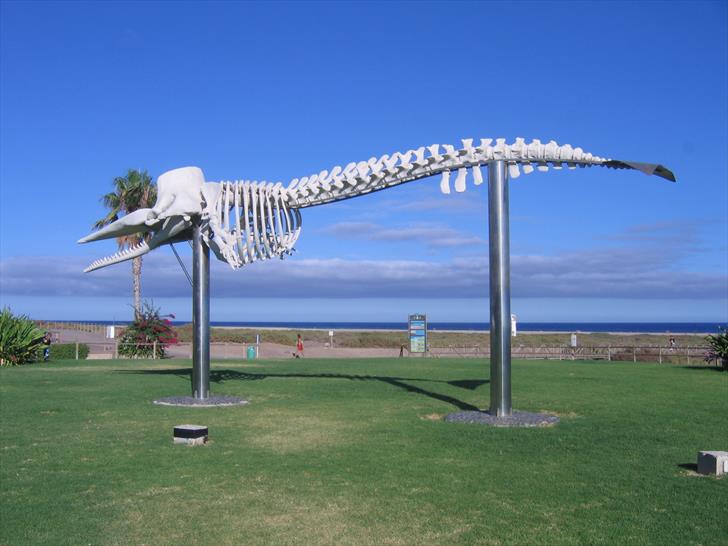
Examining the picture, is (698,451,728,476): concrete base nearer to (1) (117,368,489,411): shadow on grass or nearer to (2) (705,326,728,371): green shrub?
(1) (117,368,489,411): shadow on grass

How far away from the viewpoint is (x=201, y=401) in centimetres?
1500

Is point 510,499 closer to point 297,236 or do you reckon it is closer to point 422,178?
point 422,178

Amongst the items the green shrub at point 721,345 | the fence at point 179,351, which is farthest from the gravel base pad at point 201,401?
the green shrub at point 721,345

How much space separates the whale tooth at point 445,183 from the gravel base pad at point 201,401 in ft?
20.4

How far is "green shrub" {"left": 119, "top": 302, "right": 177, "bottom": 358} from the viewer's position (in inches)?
1262

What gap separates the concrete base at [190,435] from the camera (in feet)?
34.2

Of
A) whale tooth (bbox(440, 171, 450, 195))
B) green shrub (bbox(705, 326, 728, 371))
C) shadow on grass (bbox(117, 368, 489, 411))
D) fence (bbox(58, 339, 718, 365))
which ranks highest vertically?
whale tooth (bbox(440, 171, 450, 195))

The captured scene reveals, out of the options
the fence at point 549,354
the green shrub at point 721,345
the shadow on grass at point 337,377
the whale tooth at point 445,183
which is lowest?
the fence at point 549,354

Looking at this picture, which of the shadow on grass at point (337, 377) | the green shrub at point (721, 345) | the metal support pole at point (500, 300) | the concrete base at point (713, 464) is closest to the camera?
the concrete base at point (713, 464)

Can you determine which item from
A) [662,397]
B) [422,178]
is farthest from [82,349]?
[662,397]

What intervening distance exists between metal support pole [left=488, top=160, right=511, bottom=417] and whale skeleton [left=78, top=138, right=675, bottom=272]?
2.70 feet

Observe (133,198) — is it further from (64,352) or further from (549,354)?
(549,354)

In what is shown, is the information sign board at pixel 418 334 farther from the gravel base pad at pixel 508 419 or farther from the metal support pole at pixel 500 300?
the metal support pole at pixel 500 300

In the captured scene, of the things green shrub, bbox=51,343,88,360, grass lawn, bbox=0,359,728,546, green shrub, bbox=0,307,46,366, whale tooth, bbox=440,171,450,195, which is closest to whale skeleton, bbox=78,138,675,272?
whale tooth, bbox=440,171,450,195
